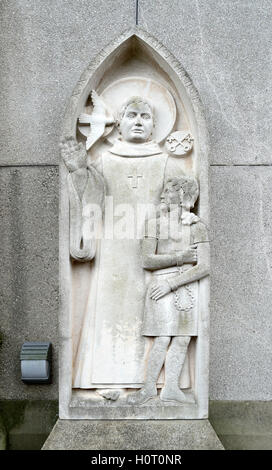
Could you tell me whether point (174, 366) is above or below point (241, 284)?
below

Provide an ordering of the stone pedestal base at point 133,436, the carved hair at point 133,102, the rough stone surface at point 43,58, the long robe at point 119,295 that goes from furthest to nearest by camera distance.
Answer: the rough stone surface at point 43,58, the carved hair at point 133,102, the long robe at point 119,295, the stone pedestal base at point 133,436

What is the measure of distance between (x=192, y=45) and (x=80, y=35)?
96 cm

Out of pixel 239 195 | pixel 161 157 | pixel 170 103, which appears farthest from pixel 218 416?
pixel 170 103

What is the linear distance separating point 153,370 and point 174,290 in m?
0.59

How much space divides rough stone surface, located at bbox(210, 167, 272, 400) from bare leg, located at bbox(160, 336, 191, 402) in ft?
2.35

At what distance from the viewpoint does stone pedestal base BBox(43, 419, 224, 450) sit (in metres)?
3.88

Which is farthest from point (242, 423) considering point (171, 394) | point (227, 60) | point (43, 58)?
point (43, 58)

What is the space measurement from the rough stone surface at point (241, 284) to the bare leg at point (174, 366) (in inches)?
28.2

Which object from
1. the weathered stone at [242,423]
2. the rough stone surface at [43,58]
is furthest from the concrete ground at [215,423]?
Answer: the rough stone surface at [43,58]

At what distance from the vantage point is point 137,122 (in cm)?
410

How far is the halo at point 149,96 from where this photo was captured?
13.9 feet

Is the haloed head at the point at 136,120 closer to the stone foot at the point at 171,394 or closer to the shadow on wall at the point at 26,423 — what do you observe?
the stone foot at the point at 171,394

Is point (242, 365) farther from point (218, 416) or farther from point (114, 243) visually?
point (114, 243)

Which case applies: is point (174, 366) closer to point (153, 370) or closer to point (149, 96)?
point (153, 370)
